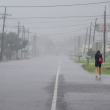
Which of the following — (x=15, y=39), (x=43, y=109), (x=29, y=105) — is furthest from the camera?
(x=15, y=39)

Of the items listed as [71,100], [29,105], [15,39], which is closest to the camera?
[29,105]

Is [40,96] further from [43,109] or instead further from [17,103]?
[43,109]

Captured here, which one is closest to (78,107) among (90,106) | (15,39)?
(90,106)

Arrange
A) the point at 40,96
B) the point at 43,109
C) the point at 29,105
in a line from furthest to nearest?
the point at 40,96 < the point at 29,105 < the point at 43,109

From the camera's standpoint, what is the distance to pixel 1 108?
377 inches

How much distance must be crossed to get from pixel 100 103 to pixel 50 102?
5.35ft

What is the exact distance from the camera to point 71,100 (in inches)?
439

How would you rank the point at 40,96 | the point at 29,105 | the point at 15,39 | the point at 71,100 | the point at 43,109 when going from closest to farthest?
the point at 43,109, the point at 29,105, the point at 71,100, the point at 40,96, the point at 15,39

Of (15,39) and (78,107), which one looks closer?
(78,107)

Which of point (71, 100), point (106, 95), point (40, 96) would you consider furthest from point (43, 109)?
point (106, 95)

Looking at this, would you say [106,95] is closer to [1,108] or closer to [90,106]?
[90,106]

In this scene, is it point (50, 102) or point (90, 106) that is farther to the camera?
point (50, 102)

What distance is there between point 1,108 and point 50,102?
1.79 metres

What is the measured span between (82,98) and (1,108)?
328 cm
